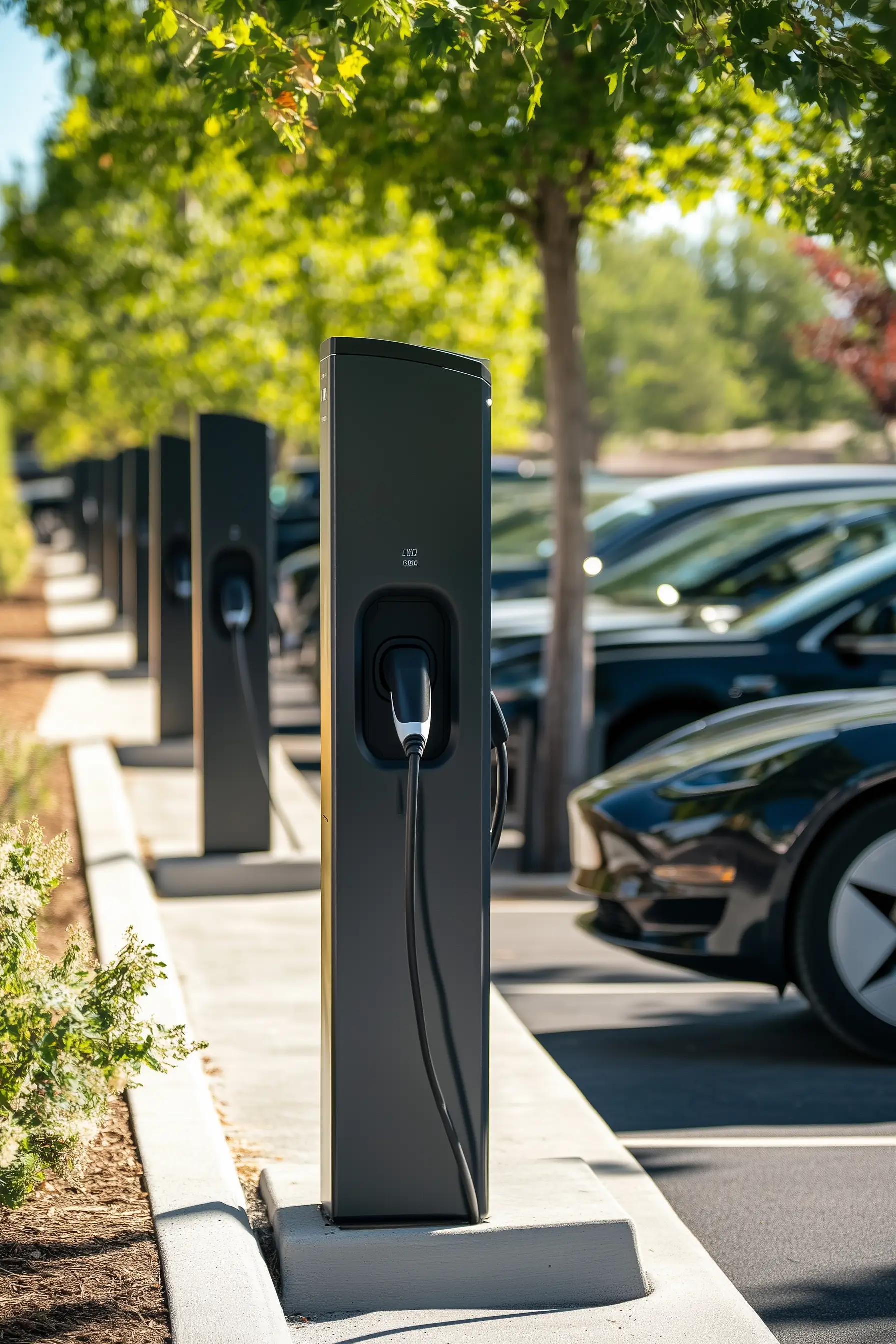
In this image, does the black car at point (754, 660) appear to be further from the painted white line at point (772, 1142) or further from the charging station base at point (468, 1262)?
the charging station base at point (468, 1262)

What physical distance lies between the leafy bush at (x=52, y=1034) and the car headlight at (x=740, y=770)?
2.28 meters

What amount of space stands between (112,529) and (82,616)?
1.15m

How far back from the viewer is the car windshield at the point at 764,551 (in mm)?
9766

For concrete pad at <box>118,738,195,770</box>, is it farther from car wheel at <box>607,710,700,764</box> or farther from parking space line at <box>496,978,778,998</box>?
parking space line at <box>496,978,778,998</box>

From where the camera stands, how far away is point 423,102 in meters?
7.13

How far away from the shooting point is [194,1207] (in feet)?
11.5

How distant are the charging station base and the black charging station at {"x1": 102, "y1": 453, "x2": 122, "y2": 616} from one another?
15.8 m

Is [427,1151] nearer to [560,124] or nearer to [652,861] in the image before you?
[652,861]

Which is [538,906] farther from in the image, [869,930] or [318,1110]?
[318,1110]

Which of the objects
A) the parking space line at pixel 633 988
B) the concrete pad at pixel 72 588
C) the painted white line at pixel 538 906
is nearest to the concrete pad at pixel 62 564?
the concrete pad at pixel 72 588

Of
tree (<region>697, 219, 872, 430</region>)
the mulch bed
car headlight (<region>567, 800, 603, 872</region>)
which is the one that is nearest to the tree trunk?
car headlight (<region>567, 800, 603, 872</region>)

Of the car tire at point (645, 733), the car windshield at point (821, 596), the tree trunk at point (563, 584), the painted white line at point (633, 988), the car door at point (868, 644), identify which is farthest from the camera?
the car tire at point (645, 733)

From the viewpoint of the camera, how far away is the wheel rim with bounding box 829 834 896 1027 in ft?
16.1

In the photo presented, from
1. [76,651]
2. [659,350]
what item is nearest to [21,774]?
[76,651]
